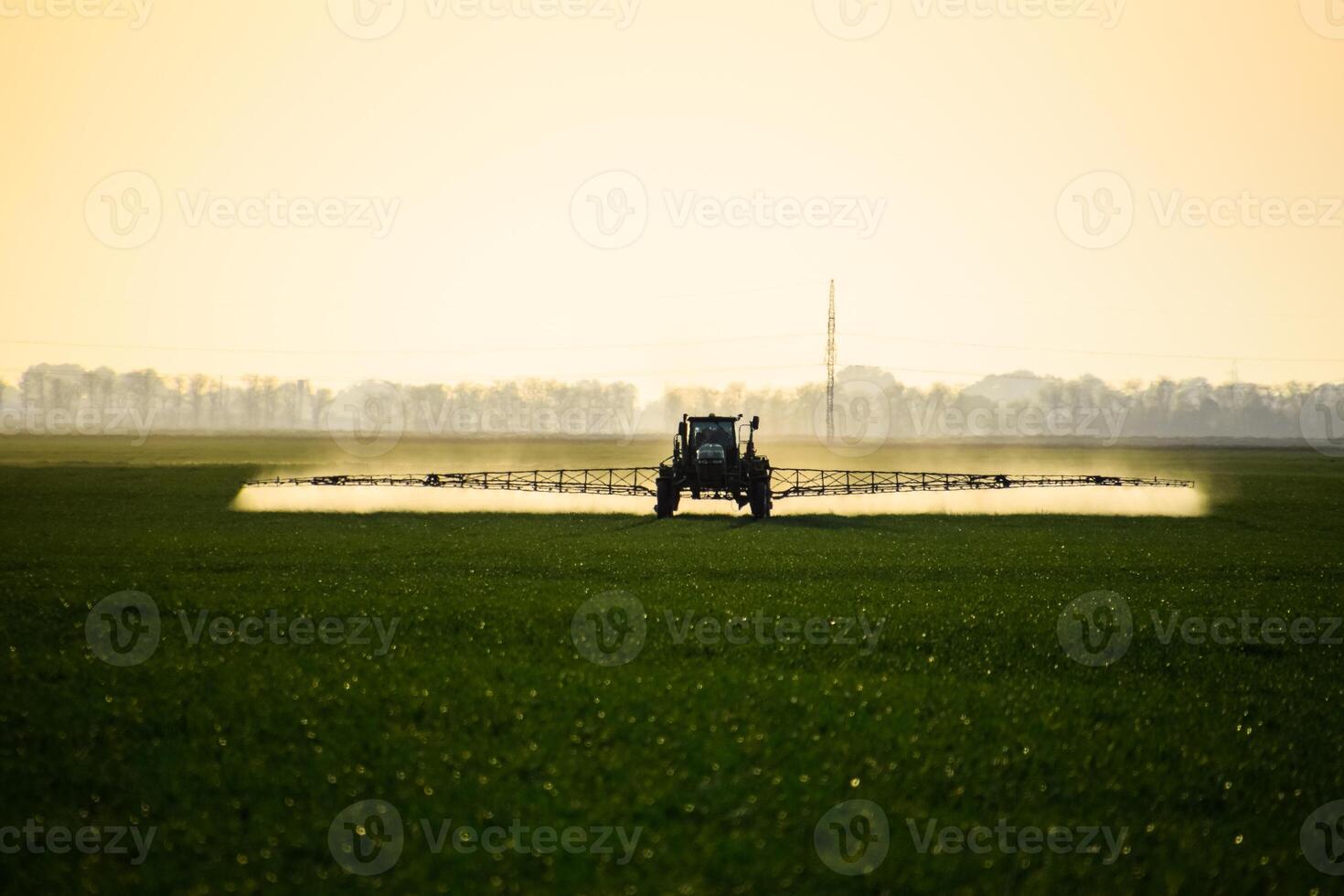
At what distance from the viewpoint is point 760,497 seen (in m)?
44.0

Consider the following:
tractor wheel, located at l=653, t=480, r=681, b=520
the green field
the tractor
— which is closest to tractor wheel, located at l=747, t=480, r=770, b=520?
the tractor

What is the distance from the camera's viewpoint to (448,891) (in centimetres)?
830

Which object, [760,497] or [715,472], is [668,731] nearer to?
[715,472]

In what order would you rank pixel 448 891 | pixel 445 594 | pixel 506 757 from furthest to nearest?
pixel 445 594, pixel 506 757, pixel 448 891

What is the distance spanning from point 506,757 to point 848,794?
11.3 feet

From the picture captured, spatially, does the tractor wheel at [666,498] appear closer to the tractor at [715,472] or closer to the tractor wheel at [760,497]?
the tractor at [715,472]

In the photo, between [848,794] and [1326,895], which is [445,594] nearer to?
[848,794]

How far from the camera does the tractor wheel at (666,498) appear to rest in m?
44.2

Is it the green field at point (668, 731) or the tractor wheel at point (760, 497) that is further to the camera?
Answer: the tractor wheel at point (760, 497)

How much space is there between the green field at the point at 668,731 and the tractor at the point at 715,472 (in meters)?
17.7

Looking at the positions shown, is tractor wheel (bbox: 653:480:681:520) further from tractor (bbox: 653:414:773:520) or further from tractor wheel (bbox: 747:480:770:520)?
tractor wheel (bbox: 747:480:770:520)

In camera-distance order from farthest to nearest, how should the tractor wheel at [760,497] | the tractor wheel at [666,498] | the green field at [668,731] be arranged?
the tractor wheel at [666,498] → the tractor wheel at [760,497] → the green field at [668,731]

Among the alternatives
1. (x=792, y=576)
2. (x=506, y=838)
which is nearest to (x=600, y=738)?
(x=506, y=838)

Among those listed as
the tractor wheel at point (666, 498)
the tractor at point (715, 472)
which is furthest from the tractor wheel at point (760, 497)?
the tractor wheel at point (666, 498)
